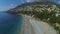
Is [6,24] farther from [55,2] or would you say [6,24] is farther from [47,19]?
[55,2]

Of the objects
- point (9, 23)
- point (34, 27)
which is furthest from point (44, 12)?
point (9, 23)

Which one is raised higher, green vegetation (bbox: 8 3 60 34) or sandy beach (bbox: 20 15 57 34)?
green vegetation (bbox: 8 3 60 34)

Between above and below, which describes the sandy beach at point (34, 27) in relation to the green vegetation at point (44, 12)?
below

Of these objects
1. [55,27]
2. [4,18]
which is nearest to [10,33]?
[4,18]
